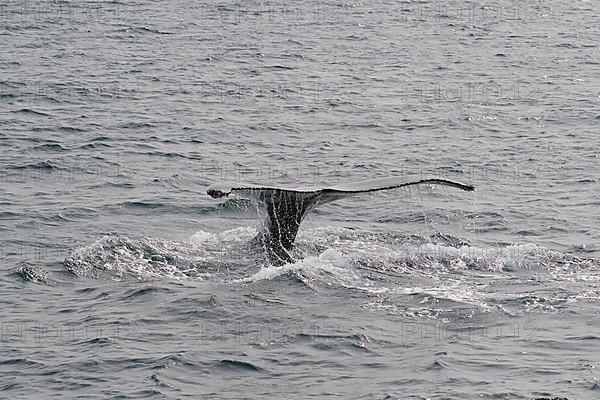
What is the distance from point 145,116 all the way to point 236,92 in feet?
11.9

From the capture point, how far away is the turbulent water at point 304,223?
13094 mm

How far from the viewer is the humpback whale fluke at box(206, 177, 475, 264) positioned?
1485cm

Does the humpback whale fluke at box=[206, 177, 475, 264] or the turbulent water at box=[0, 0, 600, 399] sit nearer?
the turbulent water at box=[0, 0, 600, 399]

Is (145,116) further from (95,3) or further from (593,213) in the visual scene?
(95,3)

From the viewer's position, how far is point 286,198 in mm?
15820

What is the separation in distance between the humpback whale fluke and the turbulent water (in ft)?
1.14

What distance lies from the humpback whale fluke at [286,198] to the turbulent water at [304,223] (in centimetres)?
35

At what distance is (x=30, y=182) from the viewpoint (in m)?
21.7

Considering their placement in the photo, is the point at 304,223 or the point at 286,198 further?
the point at 304,223

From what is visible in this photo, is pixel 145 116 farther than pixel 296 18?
No

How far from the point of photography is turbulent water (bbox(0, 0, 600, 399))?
1309cm

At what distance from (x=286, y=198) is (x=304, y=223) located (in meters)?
3.10

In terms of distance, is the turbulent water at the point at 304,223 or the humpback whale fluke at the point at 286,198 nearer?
the turbulent water at the point at 304,223

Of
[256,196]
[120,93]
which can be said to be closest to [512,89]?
[120,93]
